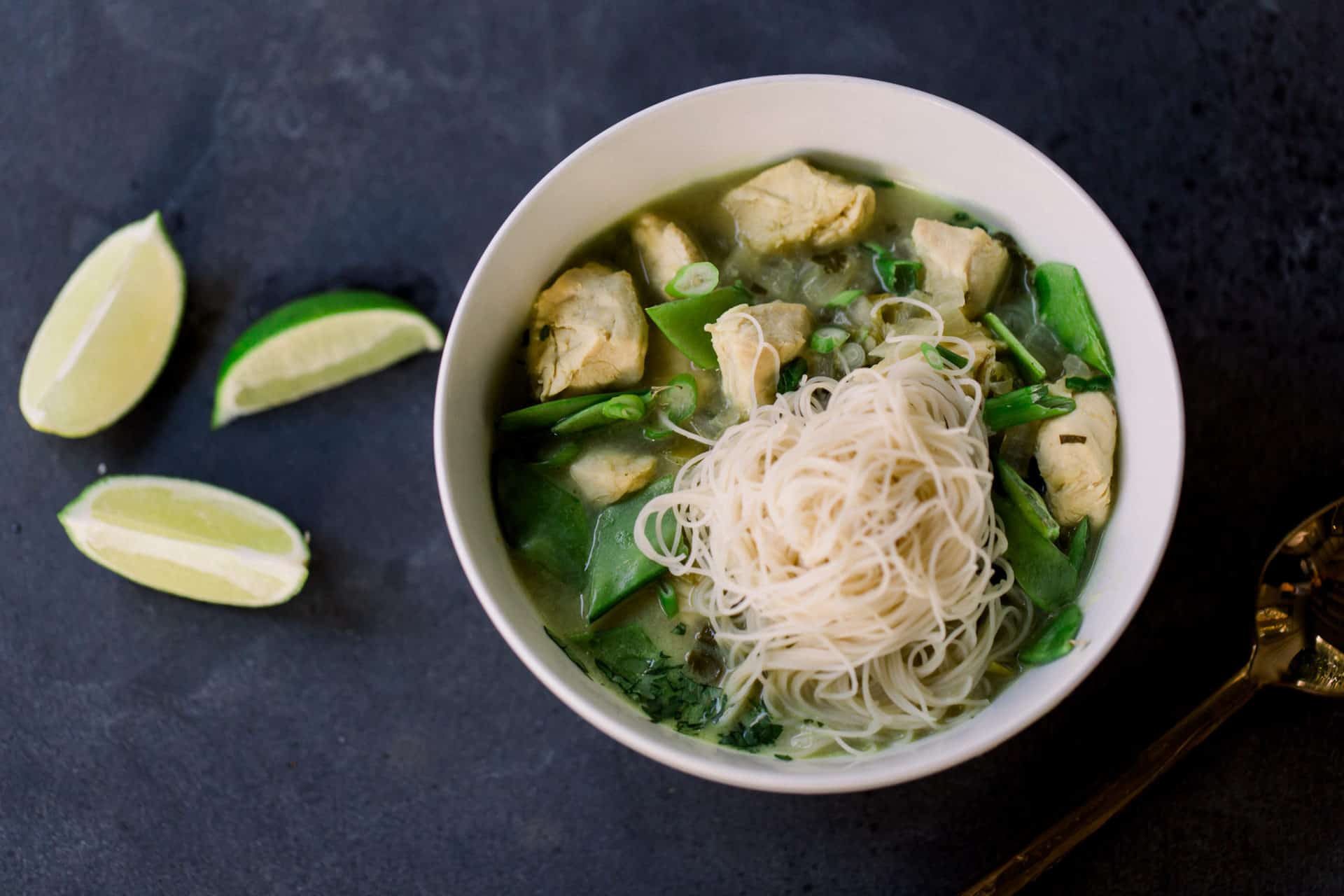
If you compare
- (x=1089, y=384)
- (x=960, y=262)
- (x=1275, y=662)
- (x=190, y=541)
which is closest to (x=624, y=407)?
(x=960, y=262)

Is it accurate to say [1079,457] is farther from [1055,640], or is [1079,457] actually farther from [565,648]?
[565,648]

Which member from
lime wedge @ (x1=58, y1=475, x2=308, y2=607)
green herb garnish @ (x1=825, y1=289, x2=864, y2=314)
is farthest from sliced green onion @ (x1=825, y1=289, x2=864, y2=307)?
lime wedge @ (x1=58, y1=475, x2=308, y2=607)

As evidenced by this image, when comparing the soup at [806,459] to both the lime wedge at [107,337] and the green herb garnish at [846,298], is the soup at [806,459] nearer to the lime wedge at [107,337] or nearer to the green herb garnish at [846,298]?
the green herb garnish at [846,298]

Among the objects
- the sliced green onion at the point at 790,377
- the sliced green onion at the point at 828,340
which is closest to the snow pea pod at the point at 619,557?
the sliced green onion at the point at 790,377

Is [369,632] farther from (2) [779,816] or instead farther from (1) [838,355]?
(1) [838,355]

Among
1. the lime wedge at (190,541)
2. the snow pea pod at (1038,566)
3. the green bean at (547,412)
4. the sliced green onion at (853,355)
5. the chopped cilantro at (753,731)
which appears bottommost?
the lime wedge at (190,541)

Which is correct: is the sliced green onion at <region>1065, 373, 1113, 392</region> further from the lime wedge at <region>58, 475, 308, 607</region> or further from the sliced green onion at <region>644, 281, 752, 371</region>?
the lime wedge at <region>58, 475, 308, 607</region>

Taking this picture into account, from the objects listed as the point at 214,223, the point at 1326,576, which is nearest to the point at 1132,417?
the point at 1326,576
